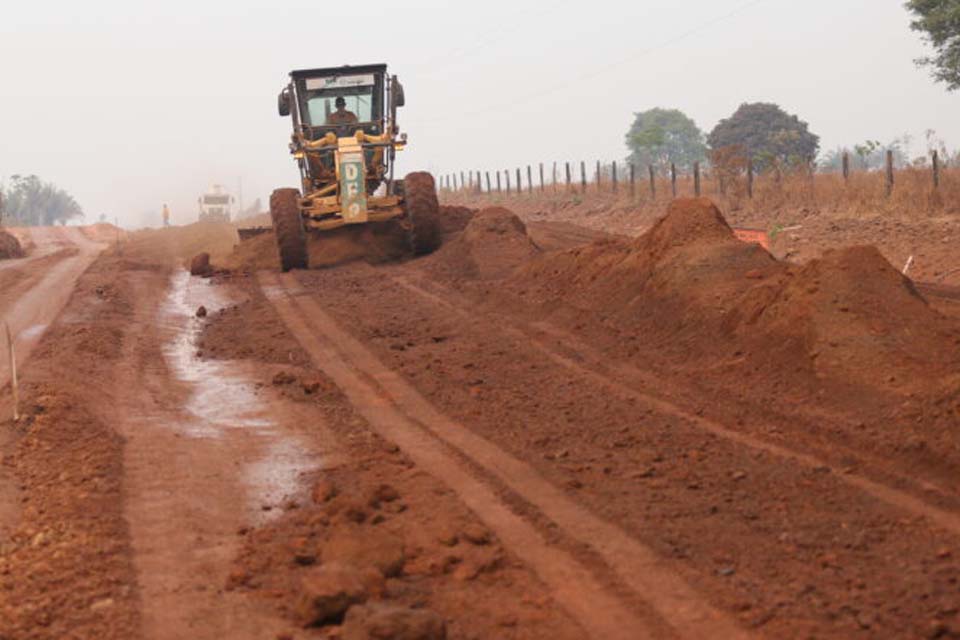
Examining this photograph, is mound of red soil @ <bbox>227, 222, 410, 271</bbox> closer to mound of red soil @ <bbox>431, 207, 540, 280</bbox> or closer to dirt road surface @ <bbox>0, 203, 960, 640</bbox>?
mound of red soil @ <bbox>431, 207, 540, 280</bbox>

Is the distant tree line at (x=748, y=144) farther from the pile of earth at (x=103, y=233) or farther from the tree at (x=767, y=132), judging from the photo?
the pile of earth at (x=103, y=233)

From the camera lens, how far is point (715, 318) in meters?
11.1

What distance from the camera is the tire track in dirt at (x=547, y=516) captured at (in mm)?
4773

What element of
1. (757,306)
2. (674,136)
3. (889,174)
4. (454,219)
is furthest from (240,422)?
(674,136)

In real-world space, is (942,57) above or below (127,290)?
above

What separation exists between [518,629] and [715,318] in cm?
678

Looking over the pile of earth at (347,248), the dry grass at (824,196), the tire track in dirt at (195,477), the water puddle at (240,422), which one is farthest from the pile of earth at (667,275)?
the dry grass at (824,196)

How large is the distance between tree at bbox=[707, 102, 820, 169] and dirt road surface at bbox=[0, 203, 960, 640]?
4955cm

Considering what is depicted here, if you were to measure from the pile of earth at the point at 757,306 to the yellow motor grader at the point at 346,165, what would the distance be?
20.5 ft

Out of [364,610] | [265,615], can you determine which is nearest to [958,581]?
[364,610]

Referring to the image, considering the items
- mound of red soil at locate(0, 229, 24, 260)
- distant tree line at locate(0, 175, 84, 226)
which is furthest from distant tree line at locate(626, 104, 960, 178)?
distant tree line at locate(0, 175, 84, 226)

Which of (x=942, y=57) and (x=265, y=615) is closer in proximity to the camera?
(x=265, y=615)

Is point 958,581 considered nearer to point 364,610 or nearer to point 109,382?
point 364,610

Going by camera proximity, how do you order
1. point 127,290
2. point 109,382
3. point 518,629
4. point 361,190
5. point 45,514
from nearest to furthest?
1. point 518,629
2. point 45,514
3. point 109,382
4. point 127,290
5. point 361,190
